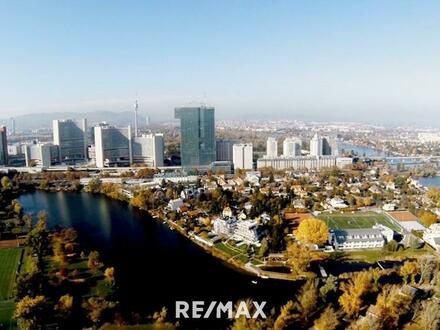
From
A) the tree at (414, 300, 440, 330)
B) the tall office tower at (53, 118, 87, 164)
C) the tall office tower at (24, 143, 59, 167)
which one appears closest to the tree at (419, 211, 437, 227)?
the tree at (414, 300, 440, 330)

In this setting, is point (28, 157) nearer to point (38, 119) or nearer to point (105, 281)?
point (105, 281)

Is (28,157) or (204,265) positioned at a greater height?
(28,157)

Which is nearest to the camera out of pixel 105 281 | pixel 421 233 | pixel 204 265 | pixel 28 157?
pixel 105 281

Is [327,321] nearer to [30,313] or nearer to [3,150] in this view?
[30,313]

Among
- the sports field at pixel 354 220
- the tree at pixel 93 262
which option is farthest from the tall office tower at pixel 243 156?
the tree at pixel 93 262

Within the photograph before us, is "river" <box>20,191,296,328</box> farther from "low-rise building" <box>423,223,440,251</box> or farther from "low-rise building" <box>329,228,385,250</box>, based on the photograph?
"low-rise building" <box>423,223,440,251</box>

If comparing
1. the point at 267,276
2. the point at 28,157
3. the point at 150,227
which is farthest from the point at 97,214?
the point at 28,157
